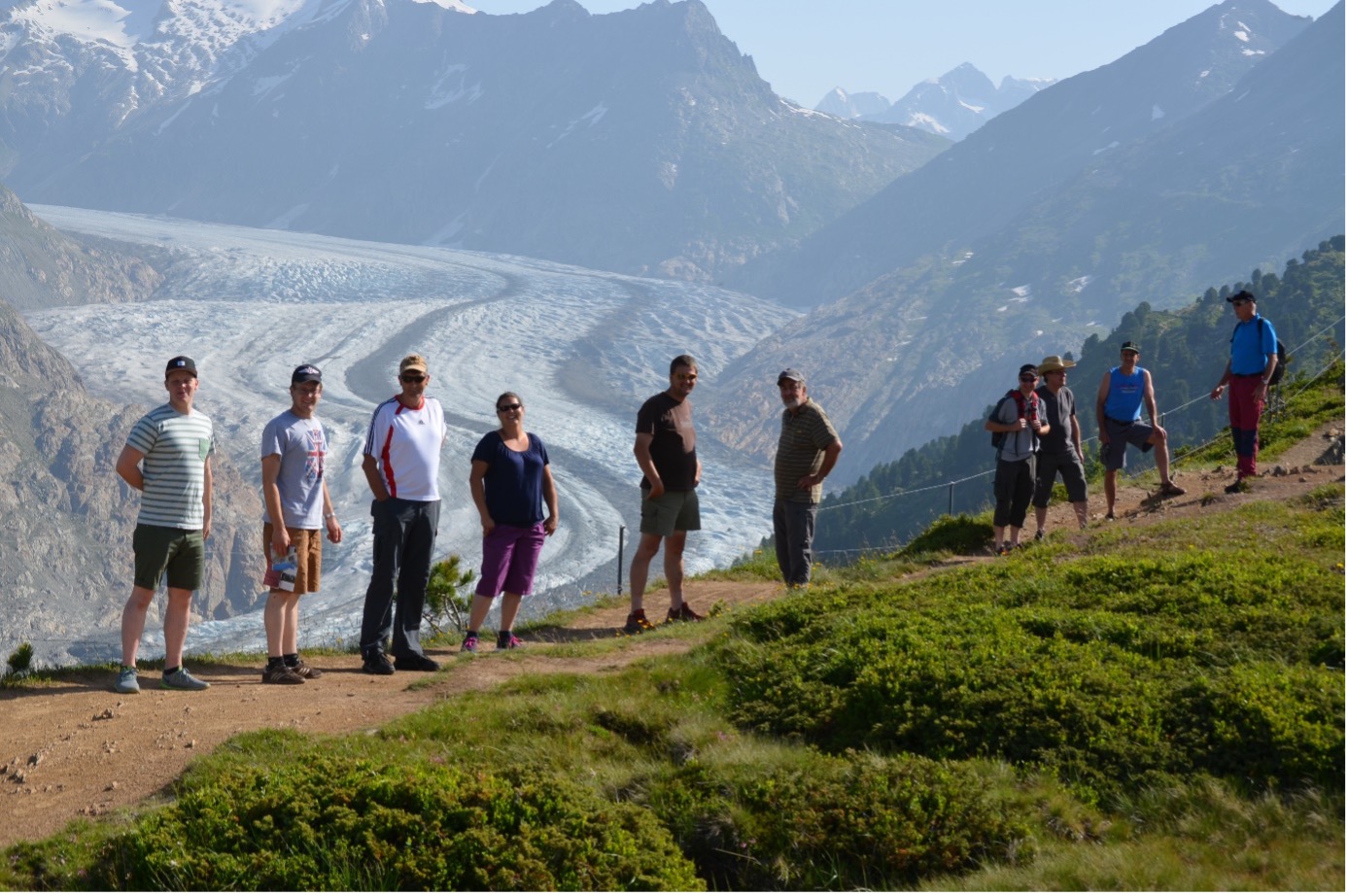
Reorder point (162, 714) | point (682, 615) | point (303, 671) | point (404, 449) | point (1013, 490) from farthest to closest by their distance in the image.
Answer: point (1013, 490)
point (682, 615)
point (404, 449)
point (303, 671)
point (162, 714)

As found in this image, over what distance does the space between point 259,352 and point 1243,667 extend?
4241 inches

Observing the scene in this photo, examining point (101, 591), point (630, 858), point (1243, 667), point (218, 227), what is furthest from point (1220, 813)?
point (218, 227)

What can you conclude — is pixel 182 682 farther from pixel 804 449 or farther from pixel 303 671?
pixel 804 449

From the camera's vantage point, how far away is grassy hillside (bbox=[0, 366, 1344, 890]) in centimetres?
494

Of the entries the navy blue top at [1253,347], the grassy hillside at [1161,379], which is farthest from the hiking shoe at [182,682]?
the grassy hillside at [1161,379]

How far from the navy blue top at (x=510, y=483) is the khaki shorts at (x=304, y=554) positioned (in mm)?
1354

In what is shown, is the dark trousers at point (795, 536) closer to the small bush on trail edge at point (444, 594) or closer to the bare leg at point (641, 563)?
the bare leg at point (641, 563)

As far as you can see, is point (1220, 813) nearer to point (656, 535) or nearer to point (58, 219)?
point (656, 535)

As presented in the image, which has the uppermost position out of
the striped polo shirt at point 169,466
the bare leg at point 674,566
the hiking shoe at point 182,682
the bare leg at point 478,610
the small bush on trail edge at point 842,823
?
the striped polo shirt at point 169,466

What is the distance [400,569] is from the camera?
906 cm

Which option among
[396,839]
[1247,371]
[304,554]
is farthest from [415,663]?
[1247,371]

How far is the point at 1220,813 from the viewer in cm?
512

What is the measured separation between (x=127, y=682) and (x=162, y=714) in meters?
0.82

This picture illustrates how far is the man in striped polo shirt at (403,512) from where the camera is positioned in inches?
345
